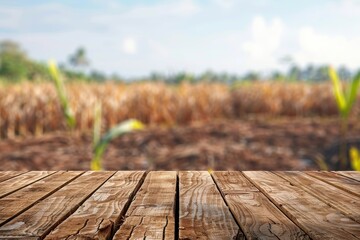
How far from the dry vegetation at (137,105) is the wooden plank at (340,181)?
5631mm

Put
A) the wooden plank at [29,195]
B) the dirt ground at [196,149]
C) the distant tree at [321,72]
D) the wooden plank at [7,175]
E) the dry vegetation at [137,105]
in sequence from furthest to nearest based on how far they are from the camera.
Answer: the distant tree at [321,72], the dry vegetation at [137,105], the dirt ground at [196,149], the wooden plank at [7,175], the wooden plank at [29,195]

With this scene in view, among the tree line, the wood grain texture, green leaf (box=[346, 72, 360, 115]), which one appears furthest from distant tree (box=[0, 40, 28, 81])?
the wood grain texture

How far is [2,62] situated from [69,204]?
4907 cm

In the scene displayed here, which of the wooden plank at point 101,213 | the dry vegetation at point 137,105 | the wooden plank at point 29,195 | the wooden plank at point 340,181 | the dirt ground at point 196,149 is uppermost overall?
the dry vegetation at point 137,105

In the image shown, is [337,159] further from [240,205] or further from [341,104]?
[240,205]

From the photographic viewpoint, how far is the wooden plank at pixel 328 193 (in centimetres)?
157

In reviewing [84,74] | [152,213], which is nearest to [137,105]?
[152,213]

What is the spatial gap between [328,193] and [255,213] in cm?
50

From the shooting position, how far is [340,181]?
2.14 metres

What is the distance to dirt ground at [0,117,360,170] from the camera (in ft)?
17.8

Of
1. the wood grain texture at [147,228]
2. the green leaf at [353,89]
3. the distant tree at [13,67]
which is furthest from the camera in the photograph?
the distant tree at [13,67]

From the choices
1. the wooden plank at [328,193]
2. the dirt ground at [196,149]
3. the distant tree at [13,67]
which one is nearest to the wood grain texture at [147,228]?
the wooden plank at [328,193]

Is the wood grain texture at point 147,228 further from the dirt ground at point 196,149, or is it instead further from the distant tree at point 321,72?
the distant tree at point 321,72

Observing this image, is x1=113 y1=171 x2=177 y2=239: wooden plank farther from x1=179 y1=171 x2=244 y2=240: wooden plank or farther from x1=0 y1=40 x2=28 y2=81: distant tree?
x1=0 y1=40 x2=28 y2=81: distant tree
